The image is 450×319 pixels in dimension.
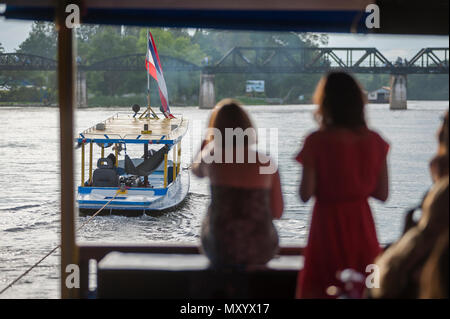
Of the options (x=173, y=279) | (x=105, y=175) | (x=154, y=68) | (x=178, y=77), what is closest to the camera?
(x=173, y=279)

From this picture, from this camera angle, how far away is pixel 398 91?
83.3 meters

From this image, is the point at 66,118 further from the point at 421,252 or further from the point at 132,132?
the point at 132,132

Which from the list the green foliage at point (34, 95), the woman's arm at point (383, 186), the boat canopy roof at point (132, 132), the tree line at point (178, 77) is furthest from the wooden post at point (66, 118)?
the green foliage at point (34, 95)

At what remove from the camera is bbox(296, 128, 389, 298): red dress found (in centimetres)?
306

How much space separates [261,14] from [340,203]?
45.2 inches

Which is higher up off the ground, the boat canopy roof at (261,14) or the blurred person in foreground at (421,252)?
the boat canopy roof at (261,14)

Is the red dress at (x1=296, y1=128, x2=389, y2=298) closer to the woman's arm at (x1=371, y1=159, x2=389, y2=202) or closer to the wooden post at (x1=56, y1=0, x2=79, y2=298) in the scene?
the woman's arm at (x1=371, y1=159, x2=389, y2=202)

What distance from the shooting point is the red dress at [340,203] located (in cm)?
306

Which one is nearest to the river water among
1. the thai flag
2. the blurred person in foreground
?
the blurred person in foreground

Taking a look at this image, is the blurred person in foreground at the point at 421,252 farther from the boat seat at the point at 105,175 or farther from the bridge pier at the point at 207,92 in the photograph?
the bridge pier at the point at 207,92

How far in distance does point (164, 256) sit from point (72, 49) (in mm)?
1181

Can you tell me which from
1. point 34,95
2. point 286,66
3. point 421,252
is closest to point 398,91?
point 286,66

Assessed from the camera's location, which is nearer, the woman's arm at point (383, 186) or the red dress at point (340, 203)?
the red dress at point (340, 203)

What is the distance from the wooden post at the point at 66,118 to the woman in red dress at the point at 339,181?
1144mm
